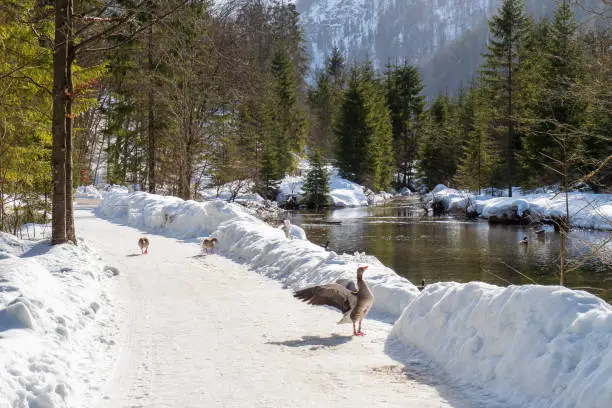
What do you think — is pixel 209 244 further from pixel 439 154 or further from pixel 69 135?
pixel 439 154

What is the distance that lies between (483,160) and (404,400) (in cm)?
4544

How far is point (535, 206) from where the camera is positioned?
32062 mm

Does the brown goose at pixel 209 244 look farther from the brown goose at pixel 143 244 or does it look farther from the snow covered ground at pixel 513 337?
the snow covered ground at pixel 513 337

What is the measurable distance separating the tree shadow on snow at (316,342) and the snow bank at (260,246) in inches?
70.0

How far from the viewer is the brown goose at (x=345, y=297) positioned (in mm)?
7773

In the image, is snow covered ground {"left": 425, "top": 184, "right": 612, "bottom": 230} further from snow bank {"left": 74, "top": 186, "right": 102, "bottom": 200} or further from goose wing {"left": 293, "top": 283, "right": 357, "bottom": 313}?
snow bank {"left": 74, "top": 186, "right": 102, "bottom": 200}

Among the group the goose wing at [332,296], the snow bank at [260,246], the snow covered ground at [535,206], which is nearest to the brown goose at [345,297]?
the goose wing at [332,296]

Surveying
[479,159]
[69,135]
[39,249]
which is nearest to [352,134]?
[479,159]

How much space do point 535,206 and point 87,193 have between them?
3194cm

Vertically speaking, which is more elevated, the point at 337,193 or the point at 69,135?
the point at 69,135

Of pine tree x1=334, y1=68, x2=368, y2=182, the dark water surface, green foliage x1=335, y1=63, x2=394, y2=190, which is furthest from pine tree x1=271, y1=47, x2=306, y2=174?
the dark water surface

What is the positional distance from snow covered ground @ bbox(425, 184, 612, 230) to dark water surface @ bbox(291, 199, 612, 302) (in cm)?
117

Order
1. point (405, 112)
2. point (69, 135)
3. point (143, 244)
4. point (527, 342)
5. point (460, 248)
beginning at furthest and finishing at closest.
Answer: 1. point (405, 112)
2. point (460, 248)
3. point (143, 244)
4. point (69, 135)
5. point (527, 342)

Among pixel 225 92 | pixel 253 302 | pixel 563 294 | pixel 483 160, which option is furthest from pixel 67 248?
pixel 483 160
